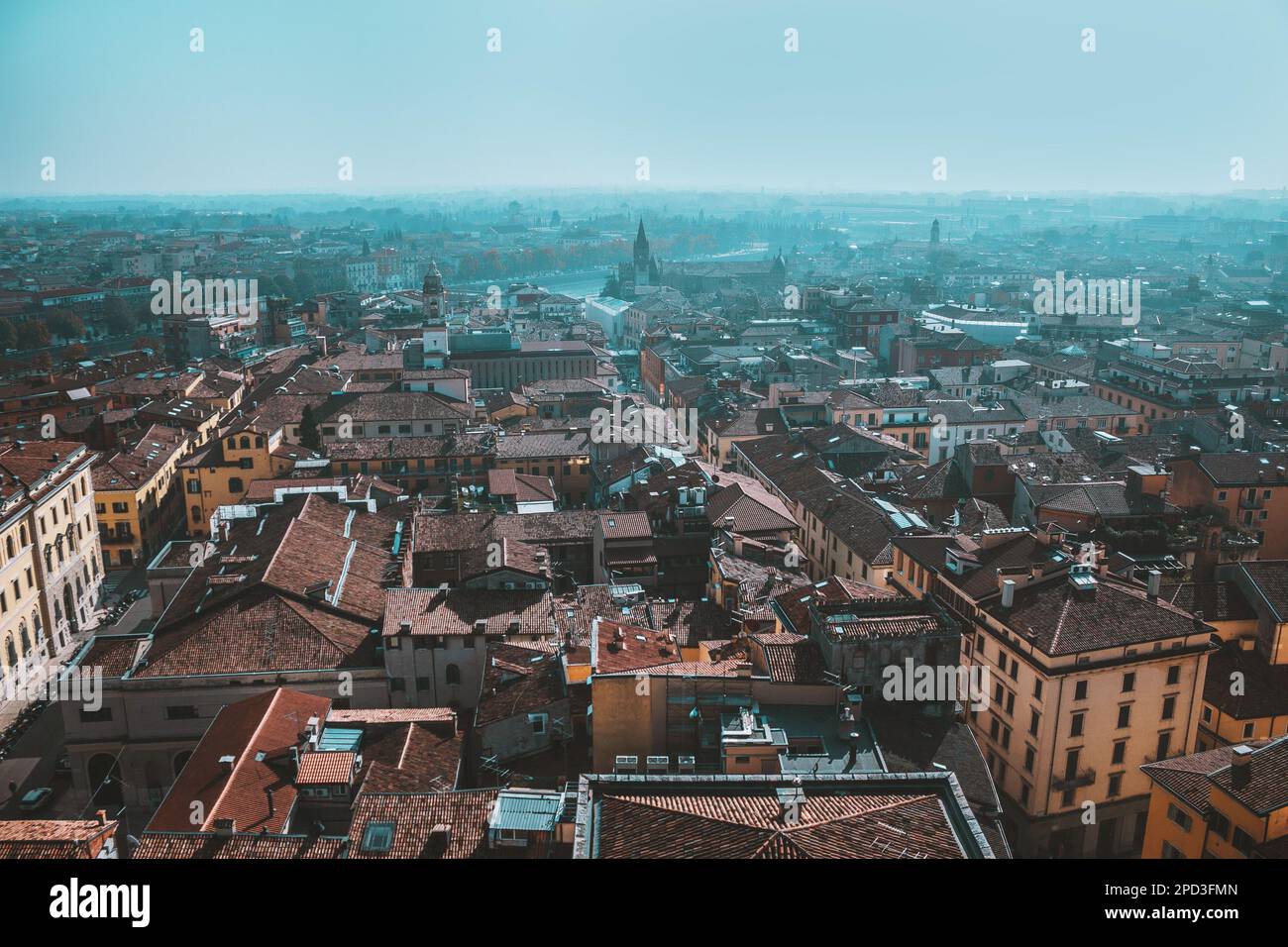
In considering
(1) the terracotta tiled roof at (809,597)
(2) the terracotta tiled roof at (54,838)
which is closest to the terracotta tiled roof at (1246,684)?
(1) the terracotta tiled roof at (809,597)

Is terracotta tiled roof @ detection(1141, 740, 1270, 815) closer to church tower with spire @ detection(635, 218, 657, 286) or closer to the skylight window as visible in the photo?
the skylight window

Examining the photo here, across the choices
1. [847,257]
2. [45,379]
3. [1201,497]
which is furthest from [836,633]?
[847,257]

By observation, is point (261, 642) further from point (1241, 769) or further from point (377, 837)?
point (1241, 769)

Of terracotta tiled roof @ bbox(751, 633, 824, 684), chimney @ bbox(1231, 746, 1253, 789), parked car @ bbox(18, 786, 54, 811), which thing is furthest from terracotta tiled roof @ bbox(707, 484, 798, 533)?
parked car @ bbox(18, 786, 54, 811)

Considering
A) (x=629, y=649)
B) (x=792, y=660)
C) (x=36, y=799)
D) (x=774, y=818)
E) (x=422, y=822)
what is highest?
(x=774, y=818)

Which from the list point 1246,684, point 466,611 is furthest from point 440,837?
point 1246,684
